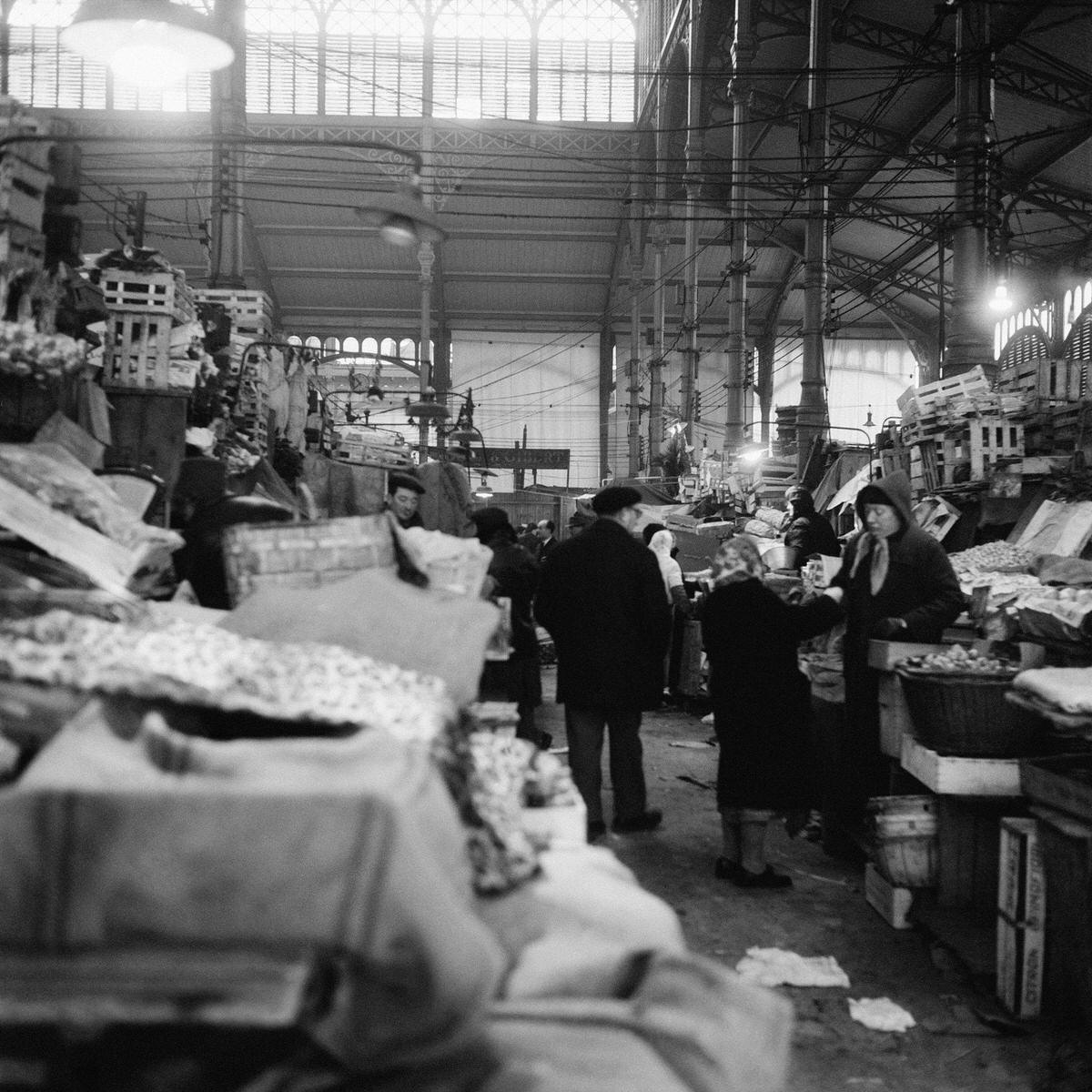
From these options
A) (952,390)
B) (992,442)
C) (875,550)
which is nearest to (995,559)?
(992,442)

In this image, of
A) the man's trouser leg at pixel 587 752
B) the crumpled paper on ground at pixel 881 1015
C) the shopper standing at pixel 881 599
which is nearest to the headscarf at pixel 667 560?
the man's trouser leg at pixel 587 752

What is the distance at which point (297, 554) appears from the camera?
9.35 feet

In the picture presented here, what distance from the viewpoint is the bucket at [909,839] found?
4285 mm

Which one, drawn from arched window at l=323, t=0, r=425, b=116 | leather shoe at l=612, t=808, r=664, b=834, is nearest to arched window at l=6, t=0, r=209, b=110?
arched window at l=323, t=0, r=425, b=116

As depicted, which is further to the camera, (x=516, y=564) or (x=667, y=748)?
(x=667, y=748)

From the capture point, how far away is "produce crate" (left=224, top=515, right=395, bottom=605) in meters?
2.82

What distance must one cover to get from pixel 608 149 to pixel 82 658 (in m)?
28.7

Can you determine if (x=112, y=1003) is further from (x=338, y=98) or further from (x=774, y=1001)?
(x=338, y=98)

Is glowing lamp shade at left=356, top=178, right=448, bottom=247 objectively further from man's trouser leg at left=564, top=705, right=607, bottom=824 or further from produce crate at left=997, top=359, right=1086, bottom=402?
produce crate at left=997, top=359, right=1086, bottom=402

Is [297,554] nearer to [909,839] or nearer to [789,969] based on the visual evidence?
[789,969]

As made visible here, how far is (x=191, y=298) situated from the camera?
6898 millimetres

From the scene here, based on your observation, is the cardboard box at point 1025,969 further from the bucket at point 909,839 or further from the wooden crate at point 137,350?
the wooden crate at point 137,350

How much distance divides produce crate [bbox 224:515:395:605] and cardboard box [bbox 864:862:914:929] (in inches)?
112

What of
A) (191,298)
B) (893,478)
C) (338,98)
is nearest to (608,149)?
(338,98)
